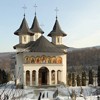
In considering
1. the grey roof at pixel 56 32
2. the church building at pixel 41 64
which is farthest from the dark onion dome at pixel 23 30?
the grey roof at pixel 56 32

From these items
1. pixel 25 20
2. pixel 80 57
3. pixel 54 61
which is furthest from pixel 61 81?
pixel 80 57

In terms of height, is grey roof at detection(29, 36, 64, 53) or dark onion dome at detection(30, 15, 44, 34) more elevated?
dark onion dome at detection(30, 15, 44, 34)

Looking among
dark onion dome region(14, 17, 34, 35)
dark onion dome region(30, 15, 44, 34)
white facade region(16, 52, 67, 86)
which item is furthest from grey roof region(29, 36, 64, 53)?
dark onion dome region(30, 15, 44, 34)

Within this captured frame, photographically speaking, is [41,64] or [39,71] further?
[39,71]

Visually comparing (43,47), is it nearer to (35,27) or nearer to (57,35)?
(57,35)

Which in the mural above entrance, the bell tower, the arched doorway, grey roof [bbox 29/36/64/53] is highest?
the bell tower

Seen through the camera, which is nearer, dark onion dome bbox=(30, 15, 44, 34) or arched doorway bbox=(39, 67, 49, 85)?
arched doorway bbox=(39, 67, 49, 85)

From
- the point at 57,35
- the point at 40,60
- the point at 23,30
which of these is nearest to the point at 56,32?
the point at 57,35

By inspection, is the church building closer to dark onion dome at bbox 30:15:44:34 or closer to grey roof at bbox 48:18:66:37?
grey roof at bbox 48:18:66:37

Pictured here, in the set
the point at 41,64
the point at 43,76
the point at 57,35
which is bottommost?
the point at 43,76

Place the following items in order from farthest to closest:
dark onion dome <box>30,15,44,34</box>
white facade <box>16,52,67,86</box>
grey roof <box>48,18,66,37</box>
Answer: dark onion dome <box>30,15,44,34</box>, grey roof <box>48,18,66,37</box>, white facade <box>16,52,67,86</box>

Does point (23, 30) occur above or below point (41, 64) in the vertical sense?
above

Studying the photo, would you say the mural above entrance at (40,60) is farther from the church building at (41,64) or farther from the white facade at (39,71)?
the white facade at (39,71)

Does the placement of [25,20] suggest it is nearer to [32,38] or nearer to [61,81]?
[32,38]
